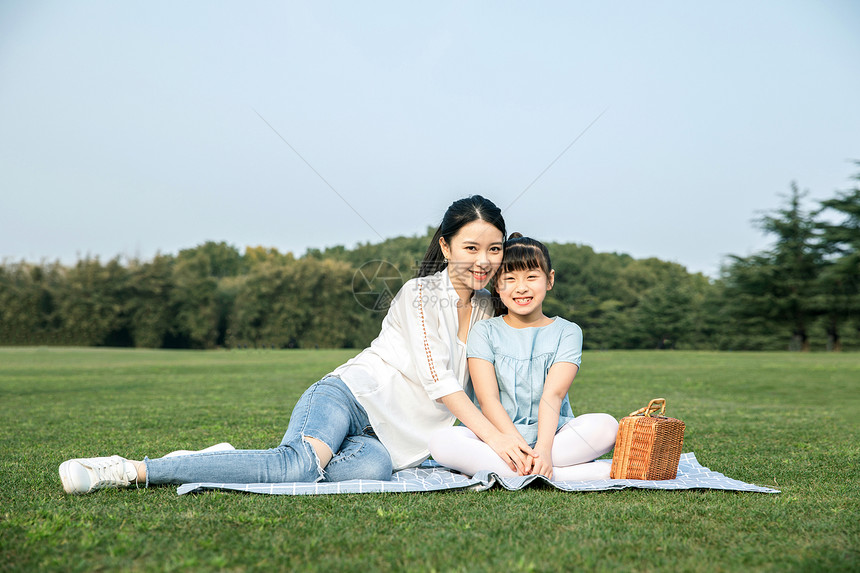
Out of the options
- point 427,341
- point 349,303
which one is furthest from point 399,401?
point 349,303

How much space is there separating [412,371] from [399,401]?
0.21m

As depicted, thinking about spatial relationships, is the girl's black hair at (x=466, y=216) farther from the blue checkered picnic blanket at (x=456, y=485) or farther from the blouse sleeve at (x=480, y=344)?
the blue checkered picnic blanket at (x=456, y=485)

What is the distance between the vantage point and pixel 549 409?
155 inches

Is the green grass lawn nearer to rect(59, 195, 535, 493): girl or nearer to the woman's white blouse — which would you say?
rect(59, 195, 535, 493): girl

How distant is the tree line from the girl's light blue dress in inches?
1368

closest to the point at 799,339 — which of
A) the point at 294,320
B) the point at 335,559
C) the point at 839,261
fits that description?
the point at 839,261

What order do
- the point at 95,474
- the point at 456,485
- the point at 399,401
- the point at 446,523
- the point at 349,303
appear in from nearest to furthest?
the point at 446,523 < the point at 95,474 < the point at 456,485 < the point at 399,401 < the point at 349,303

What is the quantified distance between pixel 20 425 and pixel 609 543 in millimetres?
7001

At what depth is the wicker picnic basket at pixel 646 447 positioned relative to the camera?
12.4ft

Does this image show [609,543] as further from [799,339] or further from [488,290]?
[799,339]

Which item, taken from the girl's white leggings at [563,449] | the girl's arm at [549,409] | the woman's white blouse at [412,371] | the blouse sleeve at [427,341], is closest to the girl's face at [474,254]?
the woman's white blouse at [412,371]

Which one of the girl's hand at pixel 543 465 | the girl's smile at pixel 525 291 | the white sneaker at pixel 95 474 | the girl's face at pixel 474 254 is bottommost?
the white sneaker at pixel 95 474

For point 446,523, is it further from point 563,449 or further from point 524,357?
point 524,357

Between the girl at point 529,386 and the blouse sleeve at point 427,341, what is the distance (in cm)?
25
